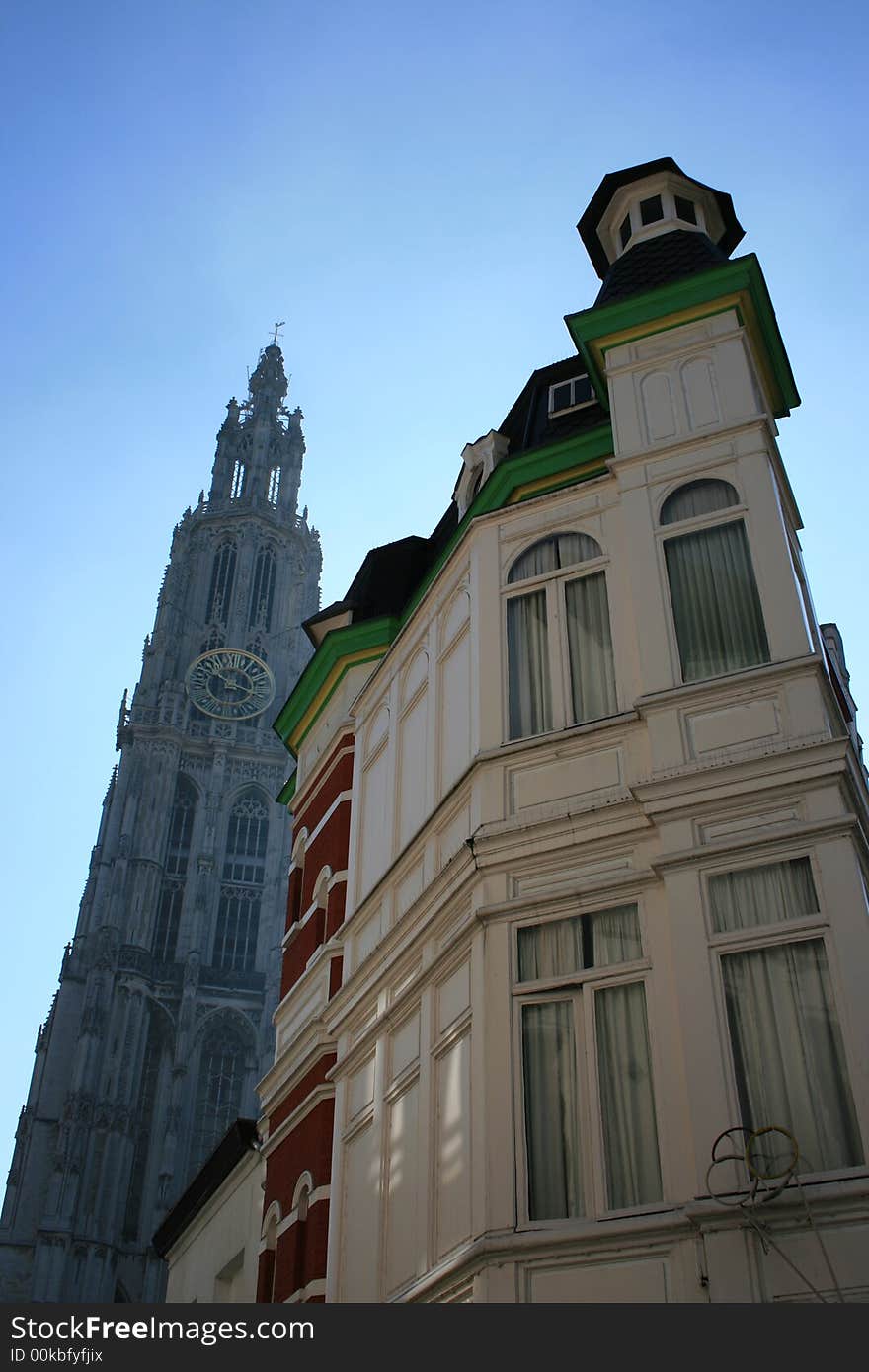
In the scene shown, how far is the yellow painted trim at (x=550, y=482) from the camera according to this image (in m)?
14.7

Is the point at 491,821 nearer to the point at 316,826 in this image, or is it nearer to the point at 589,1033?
the point at 589,1033

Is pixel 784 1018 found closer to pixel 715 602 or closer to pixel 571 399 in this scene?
pixel 715 602

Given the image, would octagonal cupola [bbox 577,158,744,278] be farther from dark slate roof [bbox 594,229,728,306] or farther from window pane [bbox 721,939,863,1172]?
window pane [bbox 721,939,863,1172]

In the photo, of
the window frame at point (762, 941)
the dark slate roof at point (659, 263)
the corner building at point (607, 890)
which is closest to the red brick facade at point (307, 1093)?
the corner building at point (607, 890)

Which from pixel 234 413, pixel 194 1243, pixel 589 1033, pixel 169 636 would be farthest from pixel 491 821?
pixel 234 413

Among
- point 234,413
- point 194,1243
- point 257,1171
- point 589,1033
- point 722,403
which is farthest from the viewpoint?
point 234,413

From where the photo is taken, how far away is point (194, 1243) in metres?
20.7

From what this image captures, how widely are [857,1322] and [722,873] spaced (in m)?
3.55

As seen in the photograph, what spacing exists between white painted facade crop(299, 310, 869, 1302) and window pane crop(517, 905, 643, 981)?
0.10 m

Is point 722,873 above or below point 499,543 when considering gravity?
below

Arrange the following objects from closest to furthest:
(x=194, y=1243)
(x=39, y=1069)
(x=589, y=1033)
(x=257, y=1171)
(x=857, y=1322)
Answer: (x=857, y=1322) → (x=589, y=1033) → (x=257, y=1171) → (x=194, y=1243) → (x=39, y=1069)

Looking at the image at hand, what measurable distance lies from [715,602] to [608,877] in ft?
8.62

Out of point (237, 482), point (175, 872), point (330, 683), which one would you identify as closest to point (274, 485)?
point (237, 482)

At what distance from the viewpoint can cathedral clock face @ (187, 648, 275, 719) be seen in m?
100
